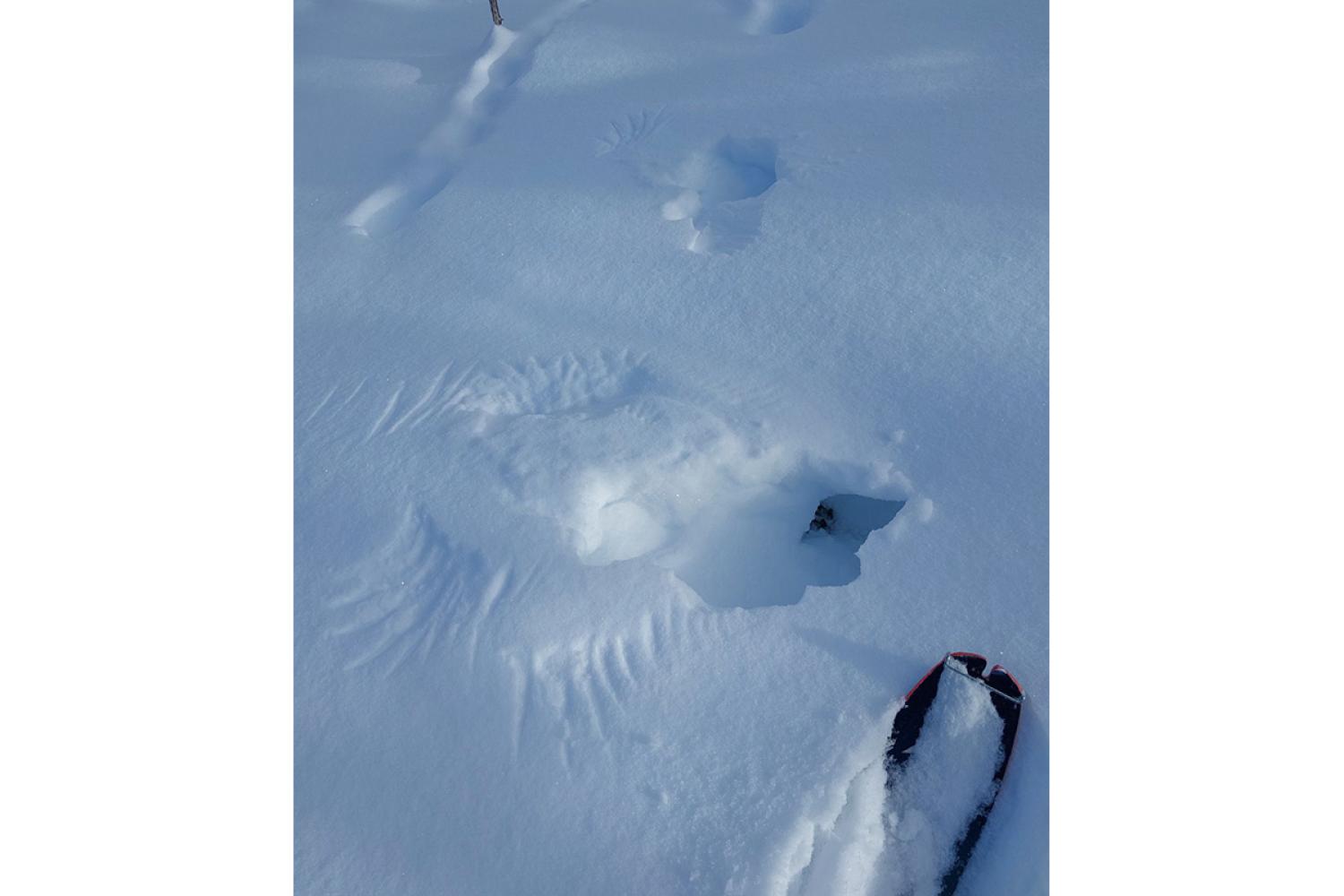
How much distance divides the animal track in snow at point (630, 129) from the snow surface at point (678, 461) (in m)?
0.02

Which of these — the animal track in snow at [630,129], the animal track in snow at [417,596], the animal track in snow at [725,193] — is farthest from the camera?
the animal track in snow at [630,129]

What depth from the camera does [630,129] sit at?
299 centimetres

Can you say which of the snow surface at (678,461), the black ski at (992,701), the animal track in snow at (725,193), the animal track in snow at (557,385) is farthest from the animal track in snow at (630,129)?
the black ski at (992,701)

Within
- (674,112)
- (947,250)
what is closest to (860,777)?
(947,250)

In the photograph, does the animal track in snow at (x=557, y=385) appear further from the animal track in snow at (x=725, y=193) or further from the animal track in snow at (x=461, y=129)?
the animal track in snow at (x=461, y=129)

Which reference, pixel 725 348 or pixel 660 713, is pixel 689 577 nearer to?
pixel 660 713

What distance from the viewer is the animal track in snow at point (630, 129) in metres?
2.94

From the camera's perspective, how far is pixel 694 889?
156 centimetres

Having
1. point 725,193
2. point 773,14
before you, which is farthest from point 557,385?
point 773,14

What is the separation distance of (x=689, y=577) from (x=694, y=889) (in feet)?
2.35

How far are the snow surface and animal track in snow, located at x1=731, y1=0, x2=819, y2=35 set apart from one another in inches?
4.0

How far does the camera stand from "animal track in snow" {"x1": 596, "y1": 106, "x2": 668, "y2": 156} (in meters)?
2.94

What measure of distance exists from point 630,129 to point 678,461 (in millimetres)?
1569

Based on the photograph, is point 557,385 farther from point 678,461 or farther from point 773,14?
point 773,14
